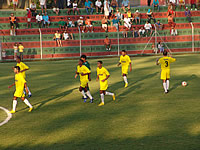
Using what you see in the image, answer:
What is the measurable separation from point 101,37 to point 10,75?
15551mm

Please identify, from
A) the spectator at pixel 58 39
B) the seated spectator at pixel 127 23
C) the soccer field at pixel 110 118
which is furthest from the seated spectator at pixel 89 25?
the soccer field at pixel 110 118

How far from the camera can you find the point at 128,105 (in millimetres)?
14469

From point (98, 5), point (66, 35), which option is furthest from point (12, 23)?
point (98, 5)

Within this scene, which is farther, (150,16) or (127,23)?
(150,16)

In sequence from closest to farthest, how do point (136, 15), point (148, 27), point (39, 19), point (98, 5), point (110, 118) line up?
point (110, 118) → point (148, 27) → point (39, 19) → point (136, 15) → point (98, 5)

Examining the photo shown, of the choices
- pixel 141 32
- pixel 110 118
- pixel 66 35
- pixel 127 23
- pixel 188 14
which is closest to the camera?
pixel 110 118

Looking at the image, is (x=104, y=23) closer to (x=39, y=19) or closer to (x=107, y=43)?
(x=107, y=43)

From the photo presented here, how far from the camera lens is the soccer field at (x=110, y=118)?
9719mm

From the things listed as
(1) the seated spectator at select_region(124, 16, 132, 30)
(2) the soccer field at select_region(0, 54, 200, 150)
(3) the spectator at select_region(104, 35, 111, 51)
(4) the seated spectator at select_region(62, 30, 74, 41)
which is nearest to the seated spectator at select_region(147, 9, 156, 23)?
(1) the seated spectator at select_region(124, 16, 132, 30)

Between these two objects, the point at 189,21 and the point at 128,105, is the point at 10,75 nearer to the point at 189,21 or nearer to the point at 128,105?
the point at 128,105

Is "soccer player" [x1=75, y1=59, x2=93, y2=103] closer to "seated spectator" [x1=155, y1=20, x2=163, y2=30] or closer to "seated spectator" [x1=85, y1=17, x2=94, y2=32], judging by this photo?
"seated spectator" [x1=85, y1=17, x2=94, y2=32]

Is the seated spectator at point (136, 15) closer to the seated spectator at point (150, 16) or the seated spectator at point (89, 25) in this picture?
the seated spectator at point (150, 16)

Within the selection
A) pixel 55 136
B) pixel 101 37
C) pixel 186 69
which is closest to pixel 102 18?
pixel 101 37

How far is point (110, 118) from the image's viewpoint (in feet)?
40.6
